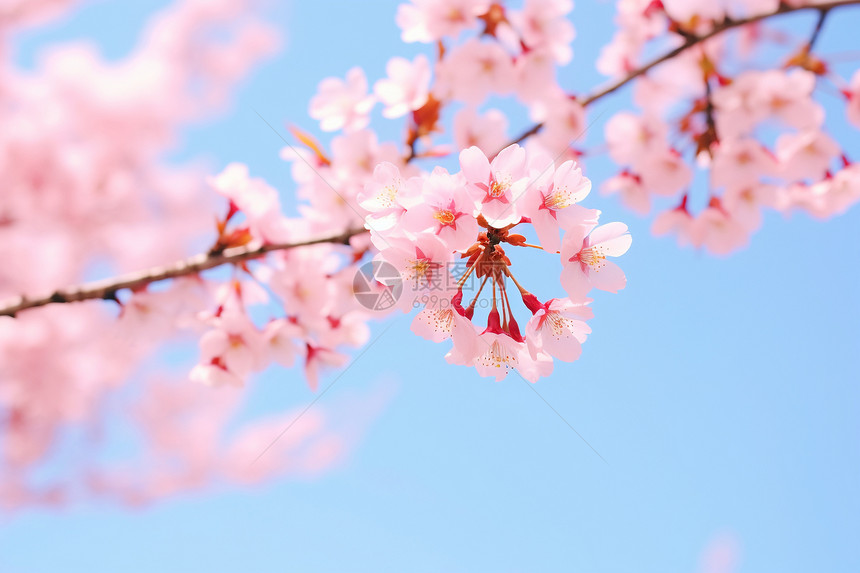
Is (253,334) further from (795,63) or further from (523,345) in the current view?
(795,63)

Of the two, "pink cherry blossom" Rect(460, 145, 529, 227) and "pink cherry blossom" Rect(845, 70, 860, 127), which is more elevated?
"pink cherry blossom" Rect(845, 70, 860, 127)

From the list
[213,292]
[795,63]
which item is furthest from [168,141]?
[795,63]

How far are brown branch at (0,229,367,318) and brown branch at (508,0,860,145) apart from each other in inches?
28.1

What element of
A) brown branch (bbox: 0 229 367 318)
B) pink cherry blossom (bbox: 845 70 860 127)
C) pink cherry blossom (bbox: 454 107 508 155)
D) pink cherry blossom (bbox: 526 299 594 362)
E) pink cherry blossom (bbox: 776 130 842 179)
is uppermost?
pink cherry blossom (bbox: 845 70 860 127)

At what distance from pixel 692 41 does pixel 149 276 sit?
173 centimetres

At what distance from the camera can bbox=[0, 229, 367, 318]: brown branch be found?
1.44 metres

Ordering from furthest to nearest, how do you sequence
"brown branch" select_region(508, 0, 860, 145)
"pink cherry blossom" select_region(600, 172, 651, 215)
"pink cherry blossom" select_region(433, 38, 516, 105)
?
1. "pink cherry blossom" select_region(600, 172, 651, 215)
2. "pink cherry blossom" select_region(433, 38, 516, 105)
3. "brown branch" select_region(508, 0, 860, 145)

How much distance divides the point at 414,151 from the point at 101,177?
599cm

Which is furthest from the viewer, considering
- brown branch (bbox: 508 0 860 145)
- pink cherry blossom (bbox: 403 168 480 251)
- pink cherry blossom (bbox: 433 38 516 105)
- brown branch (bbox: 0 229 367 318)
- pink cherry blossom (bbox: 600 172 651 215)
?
pink cherry blossom (bbox: 600 172 651 215)

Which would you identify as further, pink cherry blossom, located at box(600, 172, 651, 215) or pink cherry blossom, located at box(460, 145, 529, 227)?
pink cherry blossom, located at box(600, 172, 651, 215)

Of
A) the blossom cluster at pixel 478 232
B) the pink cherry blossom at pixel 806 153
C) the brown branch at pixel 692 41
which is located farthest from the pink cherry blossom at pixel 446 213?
the pink cherry blossom at pixel 806 153

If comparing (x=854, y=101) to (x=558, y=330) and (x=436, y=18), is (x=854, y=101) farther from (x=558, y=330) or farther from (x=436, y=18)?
(x=558, y=330)

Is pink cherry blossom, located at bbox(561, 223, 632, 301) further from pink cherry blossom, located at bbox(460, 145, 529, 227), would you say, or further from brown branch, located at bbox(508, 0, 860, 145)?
brown branch, located at bbox(508, 0, 860, 145)

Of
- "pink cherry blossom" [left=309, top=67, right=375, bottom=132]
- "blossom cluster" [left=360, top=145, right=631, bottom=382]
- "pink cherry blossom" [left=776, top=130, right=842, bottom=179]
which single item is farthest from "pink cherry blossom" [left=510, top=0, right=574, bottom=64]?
"blossom cluster" [left=360, top=145, right=631, bottom=382]
